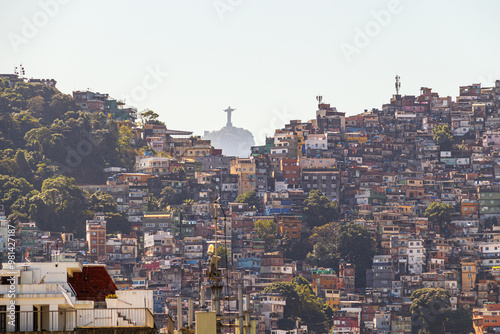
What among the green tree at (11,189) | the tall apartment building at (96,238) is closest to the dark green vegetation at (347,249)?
the tall apartment building at (96,238)

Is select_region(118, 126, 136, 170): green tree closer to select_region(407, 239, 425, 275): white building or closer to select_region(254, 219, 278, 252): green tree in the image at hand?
select_region(254, 219, 278, 252): green tree

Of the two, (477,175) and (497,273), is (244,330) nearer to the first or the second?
(497,273)

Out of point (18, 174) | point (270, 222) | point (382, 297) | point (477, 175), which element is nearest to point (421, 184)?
point (477, 175)

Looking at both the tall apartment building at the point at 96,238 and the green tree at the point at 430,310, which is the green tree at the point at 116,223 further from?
the green tree at the point at 430,310

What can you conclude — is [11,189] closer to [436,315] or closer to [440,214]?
[440,214]

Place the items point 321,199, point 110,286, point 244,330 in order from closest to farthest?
1. point 244,330
2. point 110,286
3. point 321,199
